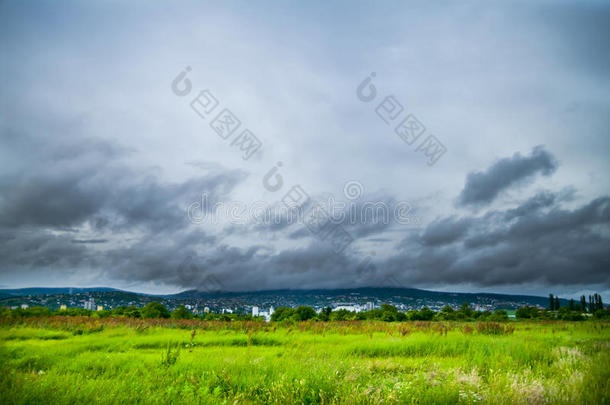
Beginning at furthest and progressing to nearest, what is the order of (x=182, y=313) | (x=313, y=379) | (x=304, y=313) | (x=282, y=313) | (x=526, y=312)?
1. (x=526, y=312)
2. (x=282, y=313)
3. (x=304, y=313)
4. (x=182, y=313)
5. (x=313, y=379)

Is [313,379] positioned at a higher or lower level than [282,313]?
higher

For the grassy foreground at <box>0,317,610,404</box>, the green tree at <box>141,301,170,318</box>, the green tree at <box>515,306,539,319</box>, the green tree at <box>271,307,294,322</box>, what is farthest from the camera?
the green tree at <box>515,306,539,319</box>

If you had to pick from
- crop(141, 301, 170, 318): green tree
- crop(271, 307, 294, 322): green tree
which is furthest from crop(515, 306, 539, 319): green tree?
crop(141, 301, 170, 318): green tree

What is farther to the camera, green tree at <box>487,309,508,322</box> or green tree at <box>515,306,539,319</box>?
green tree at <box>515,306,539,319</box>

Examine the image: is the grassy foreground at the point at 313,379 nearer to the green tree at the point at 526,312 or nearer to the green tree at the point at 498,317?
the green tree at the point at 498,317

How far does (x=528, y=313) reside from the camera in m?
45.3

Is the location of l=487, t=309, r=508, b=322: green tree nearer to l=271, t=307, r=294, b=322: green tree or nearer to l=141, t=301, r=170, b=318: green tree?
l=271, t=307, r=294, b=322: green tree

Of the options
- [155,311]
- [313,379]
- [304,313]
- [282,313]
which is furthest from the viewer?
[282,313]

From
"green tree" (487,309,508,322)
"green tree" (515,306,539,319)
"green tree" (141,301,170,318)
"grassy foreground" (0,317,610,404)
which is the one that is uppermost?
"grassy foreground" (0,317,610,404)

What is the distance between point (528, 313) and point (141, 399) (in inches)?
2141

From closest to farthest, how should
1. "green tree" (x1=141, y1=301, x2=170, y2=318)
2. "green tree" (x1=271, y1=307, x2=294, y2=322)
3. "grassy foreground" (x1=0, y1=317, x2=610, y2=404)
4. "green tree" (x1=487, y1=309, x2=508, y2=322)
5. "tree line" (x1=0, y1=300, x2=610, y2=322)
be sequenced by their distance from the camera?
"grassy foreground" (x1=0, y1=317, x2=610, y2=404) → "tree line" (x1=0, y1=300, x2=610, y2=322) → "green tree" (x1=141, y1=301, x2=170, y2=318) → "green tree" (x1=487, y1=309, x2=508, y2=322) → "green tree" (x1=271, y1=307, x2=294, y2=322)

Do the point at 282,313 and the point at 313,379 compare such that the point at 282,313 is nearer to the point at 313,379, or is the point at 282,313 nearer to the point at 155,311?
the point at 155,311

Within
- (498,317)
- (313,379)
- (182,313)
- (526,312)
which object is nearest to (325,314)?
(182,313)

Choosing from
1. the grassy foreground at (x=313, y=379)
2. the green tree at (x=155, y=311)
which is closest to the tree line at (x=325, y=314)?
the green tree at (x=155, y=311)
